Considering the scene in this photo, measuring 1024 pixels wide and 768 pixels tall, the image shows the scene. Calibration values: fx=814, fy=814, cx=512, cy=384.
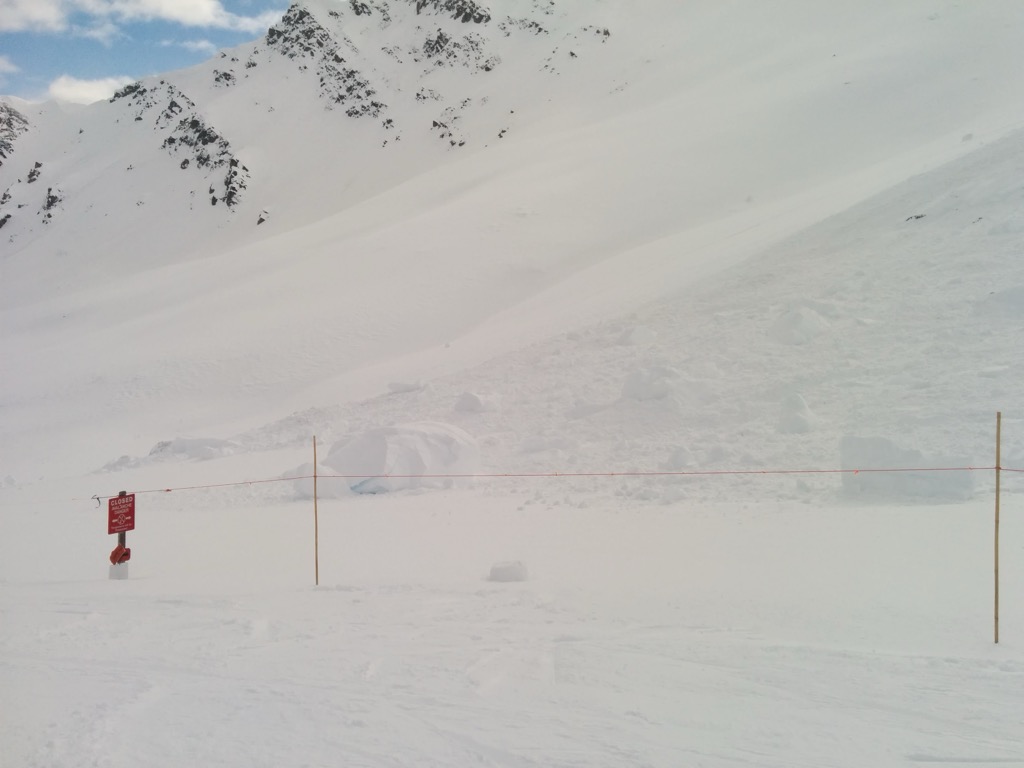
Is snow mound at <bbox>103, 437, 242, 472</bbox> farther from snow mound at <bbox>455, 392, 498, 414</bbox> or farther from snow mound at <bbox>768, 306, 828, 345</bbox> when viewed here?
snow mound at <bbox>768, 306, 828, 345</bbox>

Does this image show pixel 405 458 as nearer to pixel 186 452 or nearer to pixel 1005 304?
pixel 186 452

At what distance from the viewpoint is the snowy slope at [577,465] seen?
193 inches

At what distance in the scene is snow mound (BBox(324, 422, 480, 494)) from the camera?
12898mm

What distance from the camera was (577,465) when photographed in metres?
12.7

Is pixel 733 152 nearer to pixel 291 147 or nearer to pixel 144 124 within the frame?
pixel 291 147

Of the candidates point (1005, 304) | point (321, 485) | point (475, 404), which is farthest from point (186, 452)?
point (1005, 304)

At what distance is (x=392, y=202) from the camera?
1967 inches

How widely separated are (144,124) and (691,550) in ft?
291

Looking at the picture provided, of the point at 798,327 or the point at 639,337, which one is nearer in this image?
the point at 798,327

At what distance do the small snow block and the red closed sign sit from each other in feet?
14.1

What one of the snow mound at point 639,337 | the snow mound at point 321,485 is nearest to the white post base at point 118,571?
the snow mound at point 321,485

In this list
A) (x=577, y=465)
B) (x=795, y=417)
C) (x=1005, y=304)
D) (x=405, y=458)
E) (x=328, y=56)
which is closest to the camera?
(x=795, y=417)

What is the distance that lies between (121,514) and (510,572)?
15.2ft

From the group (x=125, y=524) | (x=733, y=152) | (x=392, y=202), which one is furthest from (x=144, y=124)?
(x=125, y=524)
